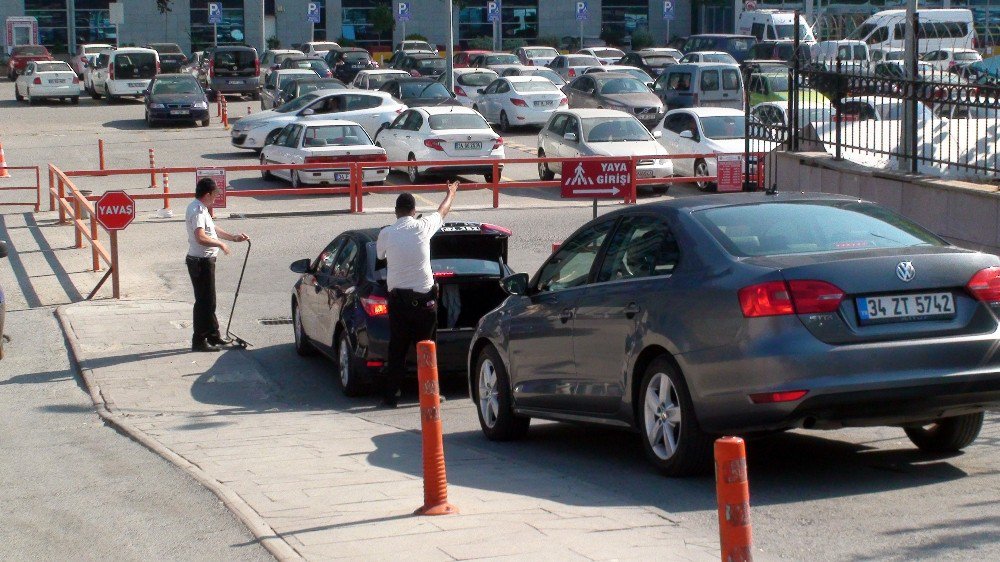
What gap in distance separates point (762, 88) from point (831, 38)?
12784 millimetres

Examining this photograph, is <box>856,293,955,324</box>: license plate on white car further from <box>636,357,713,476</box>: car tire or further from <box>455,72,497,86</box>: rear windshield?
<box>455,72,497,86</box>: rear windshield

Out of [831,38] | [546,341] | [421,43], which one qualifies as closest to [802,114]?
[831,38]

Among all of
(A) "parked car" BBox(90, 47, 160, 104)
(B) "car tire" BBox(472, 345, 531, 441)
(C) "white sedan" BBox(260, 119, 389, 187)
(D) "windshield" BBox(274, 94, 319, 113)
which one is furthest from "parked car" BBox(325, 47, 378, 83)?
(B) "car tire" BBox(472, 345, 531, 441)

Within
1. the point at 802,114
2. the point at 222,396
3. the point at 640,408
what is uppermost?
the point at 802,114

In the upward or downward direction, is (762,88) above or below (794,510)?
above

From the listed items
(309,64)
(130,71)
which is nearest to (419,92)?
(309,64)

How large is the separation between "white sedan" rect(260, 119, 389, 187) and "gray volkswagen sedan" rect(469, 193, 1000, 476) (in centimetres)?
1711

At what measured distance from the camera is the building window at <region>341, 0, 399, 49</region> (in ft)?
250

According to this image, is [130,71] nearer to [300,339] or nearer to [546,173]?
[546,173]

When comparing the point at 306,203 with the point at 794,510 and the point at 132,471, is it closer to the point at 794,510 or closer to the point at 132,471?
the point at 132,471

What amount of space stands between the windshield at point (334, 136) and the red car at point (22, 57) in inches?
1560

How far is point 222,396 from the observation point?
468 inches

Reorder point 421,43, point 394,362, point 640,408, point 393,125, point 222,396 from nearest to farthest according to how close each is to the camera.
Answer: point 640,408, point 394,362, point 222,396, point 393,125, point 421,43

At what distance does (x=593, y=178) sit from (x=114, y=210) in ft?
19.4
